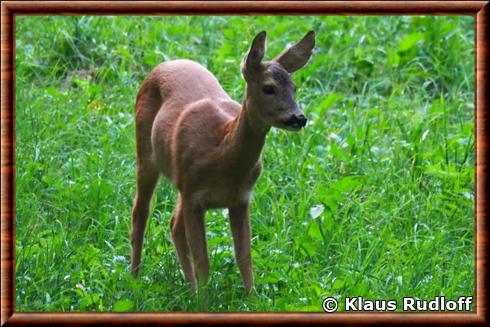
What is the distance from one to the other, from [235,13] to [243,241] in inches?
54.1

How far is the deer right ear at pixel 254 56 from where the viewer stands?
268 inches

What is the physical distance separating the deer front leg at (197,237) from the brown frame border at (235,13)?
57cm

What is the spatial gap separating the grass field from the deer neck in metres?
0.74

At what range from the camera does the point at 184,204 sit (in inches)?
287

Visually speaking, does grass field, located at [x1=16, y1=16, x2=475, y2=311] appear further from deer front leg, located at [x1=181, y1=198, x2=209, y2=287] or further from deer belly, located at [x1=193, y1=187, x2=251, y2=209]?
deer belly, located at [x1=193, y1=187, x2=251, y2=209]

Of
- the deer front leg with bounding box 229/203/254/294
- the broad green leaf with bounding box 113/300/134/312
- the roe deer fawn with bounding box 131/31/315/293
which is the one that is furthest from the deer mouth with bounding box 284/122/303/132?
the broad green leaf with bounding box 113/300/134/312

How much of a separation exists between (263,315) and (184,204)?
91 cm

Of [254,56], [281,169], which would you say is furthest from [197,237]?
[281,169]

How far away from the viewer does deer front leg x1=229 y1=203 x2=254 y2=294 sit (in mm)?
7422

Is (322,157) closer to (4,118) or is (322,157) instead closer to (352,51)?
(352,51)

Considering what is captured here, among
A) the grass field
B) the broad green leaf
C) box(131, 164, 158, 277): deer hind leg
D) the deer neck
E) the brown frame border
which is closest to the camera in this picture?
the brown frame border

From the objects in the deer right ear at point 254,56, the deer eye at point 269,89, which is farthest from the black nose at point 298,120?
the deer right ear at point 254,56

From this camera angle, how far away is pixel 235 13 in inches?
265

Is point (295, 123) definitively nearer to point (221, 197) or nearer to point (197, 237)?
point (221, 197)
